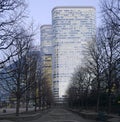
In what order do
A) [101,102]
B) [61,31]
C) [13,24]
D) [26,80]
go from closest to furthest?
1. [13,24]
2. [26,80]
3. [101,102]
4. [61,31]

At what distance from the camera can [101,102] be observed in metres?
79.2

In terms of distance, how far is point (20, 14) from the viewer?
30812 mm

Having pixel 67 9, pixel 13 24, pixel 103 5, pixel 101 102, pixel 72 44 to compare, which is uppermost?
pixel 67 9

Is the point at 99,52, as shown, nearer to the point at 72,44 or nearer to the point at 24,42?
the point at 24,42

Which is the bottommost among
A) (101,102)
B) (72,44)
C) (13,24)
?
(101,102)

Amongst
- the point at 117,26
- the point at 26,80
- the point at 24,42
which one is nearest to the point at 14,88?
the point at 26,80

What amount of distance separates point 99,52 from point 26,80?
52.7 feet

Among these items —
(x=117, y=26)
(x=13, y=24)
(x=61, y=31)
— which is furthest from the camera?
(x=61, y=31)

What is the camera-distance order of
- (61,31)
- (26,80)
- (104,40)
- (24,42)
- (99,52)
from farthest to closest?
(61,31)
(99,52)
(104,40)
(26,80)
(24,42)

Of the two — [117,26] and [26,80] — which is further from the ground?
[117,26]

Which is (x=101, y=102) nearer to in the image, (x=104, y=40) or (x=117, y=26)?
(x=104, y=40)

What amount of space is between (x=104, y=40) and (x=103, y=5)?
1875 centimetres

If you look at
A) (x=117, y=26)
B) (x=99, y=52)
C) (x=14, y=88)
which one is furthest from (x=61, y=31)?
(x=117, y=26)

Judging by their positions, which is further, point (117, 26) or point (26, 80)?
point (26, 80)
